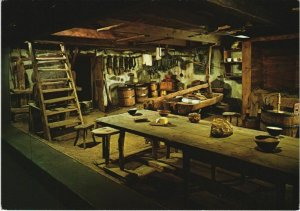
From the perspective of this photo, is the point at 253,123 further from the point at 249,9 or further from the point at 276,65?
the point at 249,9

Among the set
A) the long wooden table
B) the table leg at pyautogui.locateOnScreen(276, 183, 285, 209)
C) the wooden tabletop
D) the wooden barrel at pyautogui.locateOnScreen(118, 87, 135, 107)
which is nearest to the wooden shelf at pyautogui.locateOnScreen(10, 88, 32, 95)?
the wooden barrel at pyautogui.locateOnScreen(118, 87, 135, 107)

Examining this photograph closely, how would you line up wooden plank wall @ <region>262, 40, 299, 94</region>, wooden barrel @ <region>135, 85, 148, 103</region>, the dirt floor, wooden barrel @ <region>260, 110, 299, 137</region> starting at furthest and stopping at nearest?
wooden barrel @ <region>135, 85, 148, 103</region>
wooden plank wall @ <region>262, 40, 299, 94</region>
wooden barrel @ <region>260, 110, 299, 137</region>
the dirt floor

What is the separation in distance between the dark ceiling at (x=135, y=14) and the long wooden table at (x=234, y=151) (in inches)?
75.0

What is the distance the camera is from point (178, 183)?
519 cm

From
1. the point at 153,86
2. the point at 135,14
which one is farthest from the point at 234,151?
the point at 153,86

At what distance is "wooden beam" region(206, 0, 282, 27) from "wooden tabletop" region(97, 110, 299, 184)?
191cm

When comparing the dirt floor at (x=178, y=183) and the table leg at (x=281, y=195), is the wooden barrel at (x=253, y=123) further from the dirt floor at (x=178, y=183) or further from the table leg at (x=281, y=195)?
the table leg at (x=281, y=195)

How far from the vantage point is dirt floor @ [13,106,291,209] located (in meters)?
4.45

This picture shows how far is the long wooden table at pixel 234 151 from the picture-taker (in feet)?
9.65

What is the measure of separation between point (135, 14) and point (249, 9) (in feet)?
7.11

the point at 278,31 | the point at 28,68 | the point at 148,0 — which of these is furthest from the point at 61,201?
the point at 28,68

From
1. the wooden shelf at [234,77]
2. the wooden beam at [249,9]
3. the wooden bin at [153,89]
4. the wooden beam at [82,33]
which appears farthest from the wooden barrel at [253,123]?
the wooden bin at [153,89]

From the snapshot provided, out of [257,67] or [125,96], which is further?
[125,96]

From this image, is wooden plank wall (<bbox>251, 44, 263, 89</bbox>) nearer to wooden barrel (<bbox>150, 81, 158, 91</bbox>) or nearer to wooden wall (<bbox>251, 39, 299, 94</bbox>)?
wooden wall (<bbox>251, 39, 299, 94</bbox>)
